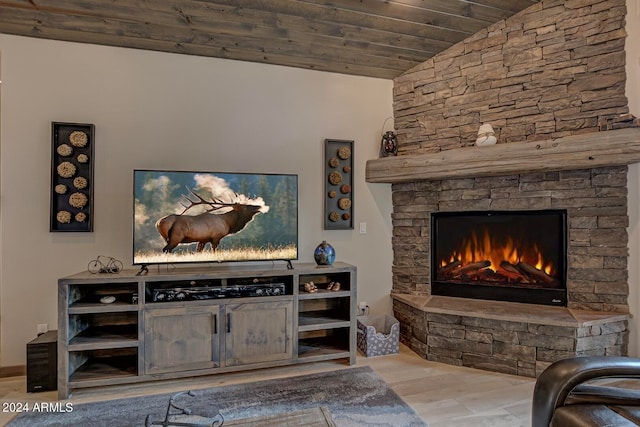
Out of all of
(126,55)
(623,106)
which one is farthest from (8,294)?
(623,106)

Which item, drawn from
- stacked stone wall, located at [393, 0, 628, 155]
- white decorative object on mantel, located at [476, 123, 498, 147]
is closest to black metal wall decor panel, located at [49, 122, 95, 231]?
stacked stone wall, located at [393, 0, 628, 155]

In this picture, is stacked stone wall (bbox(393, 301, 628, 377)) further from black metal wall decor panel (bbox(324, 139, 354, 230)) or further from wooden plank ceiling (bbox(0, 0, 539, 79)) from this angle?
wooden plank ceiling (bbox(0, 0, 539, 79))

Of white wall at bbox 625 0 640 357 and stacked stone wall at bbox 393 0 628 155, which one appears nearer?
white wall at bbox 625 0 640 357

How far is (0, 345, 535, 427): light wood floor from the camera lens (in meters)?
2.16

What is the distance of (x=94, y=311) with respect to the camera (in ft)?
8.02

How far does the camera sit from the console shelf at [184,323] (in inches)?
97.0

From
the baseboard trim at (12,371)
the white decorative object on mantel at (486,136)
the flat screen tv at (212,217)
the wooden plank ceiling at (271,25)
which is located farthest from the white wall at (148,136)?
the white decorative object on mantel at (486,136)

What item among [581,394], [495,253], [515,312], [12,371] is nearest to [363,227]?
[495,253]

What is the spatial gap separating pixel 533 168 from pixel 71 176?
12.0 ft

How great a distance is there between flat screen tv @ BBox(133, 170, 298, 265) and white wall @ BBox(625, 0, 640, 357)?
8.63 feet

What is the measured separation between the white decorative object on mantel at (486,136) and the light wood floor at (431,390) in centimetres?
187

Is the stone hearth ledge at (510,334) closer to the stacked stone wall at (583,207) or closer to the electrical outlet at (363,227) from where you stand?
the stacked stone wall at (583,207)

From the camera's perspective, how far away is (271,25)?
8.97 feet

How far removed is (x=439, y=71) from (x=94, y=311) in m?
3.55
